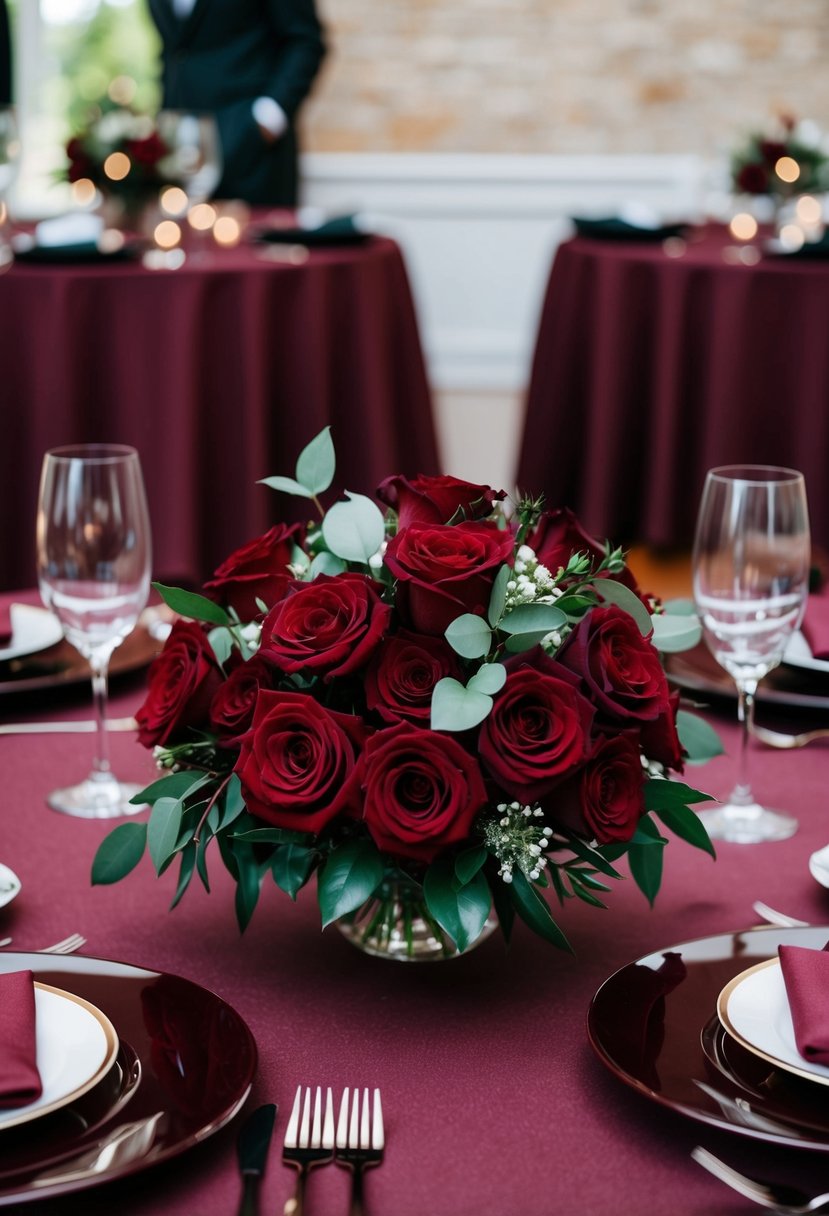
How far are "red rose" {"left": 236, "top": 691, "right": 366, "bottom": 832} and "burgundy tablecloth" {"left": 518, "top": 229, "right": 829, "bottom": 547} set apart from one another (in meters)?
2.67

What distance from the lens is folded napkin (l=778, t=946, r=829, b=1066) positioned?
0.67 m

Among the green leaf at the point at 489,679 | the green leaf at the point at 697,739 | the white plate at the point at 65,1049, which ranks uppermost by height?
the green leaf at the point at 489,679

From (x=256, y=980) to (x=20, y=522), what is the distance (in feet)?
7.65

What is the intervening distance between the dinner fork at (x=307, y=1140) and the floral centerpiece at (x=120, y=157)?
2925 mm

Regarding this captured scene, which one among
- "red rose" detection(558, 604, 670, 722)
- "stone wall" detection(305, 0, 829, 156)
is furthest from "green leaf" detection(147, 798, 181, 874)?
"stone wall" detection(305, 0, 829, 156)

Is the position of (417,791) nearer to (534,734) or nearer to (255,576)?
(534,734)

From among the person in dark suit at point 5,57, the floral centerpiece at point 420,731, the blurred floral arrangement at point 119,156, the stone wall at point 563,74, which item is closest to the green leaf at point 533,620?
the floral centerpiece at point 420,731

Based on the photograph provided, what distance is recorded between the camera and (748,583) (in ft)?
3.46

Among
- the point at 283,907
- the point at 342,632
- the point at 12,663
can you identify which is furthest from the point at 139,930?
the point at 12,663

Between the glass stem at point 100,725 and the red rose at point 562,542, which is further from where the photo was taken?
the glass stem at point 100,725

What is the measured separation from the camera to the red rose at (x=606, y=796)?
75 cm

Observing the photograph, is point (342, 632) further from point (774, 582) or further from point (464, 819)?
point (774, 582)

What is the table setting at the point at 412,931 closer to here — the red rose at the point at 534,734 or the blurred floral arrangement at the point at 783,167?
the red rose at the point at 534,734

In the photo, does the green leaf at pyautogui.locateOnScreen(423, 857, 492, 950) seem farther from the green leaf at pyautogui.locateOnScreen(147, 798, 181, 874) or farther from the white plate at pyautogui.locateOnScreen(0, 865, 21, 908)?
the white plate at pyautogui.locateOnScreen(0, 865, 21, 908)
